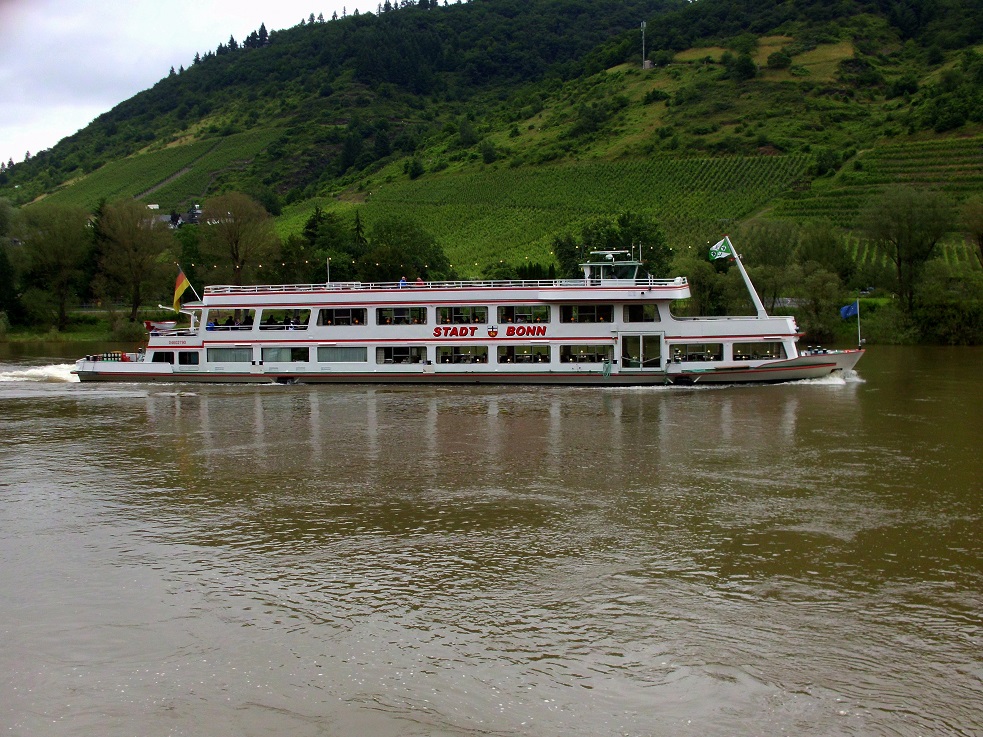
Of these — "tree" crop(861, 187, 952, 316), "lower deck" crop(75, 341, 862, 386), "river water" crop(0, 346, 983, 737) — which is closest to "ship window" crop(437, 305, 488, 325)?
"lower deck" crop(75, 341, 862, 386)

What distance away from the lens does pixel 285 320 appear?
42.7 metres

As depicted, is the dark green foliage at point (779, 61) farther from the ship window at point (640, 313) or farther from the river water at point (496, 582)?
the river water at point (496, 582)

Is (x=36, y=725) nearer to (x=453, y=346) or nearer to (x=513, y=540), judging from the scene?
(x=513, y=540)

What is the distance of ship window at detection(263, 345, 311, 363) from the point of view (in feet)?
139

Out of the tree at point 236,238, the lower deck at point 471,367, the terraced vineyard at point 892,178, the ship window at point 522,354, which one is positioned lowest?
the lower deck at point 471,367

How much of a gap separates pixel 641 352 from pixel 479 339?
23.1 ft

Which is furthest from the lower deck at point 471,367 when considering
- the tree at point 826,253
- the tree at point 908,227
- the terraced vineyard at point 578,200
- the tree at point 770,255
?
the terraced vineyard at point 578,200

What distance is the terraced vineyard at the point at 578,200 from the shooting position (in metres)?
90.0

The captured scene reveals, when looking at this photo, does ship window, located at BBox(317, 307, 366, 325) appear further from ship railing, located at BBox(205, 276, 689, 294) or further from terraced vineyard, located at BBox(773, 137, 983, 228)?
terraced vineyard, located at BBox(773, 137, 983, 228)

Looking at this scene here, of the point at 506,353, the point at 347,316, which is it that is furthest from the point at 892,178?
the point at 347,316

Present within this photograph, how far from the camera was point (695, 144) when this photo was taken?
366 ft

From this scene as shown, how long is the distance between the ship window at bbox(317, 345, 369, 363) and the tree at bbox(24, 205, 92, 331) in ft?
151

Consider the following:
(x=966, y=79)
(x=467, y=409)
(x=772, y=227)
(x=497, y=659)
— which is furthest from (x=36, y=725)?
(x=966, y=79)

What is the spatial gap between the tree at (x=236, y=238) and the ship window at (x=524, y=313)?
4563 centimetres
